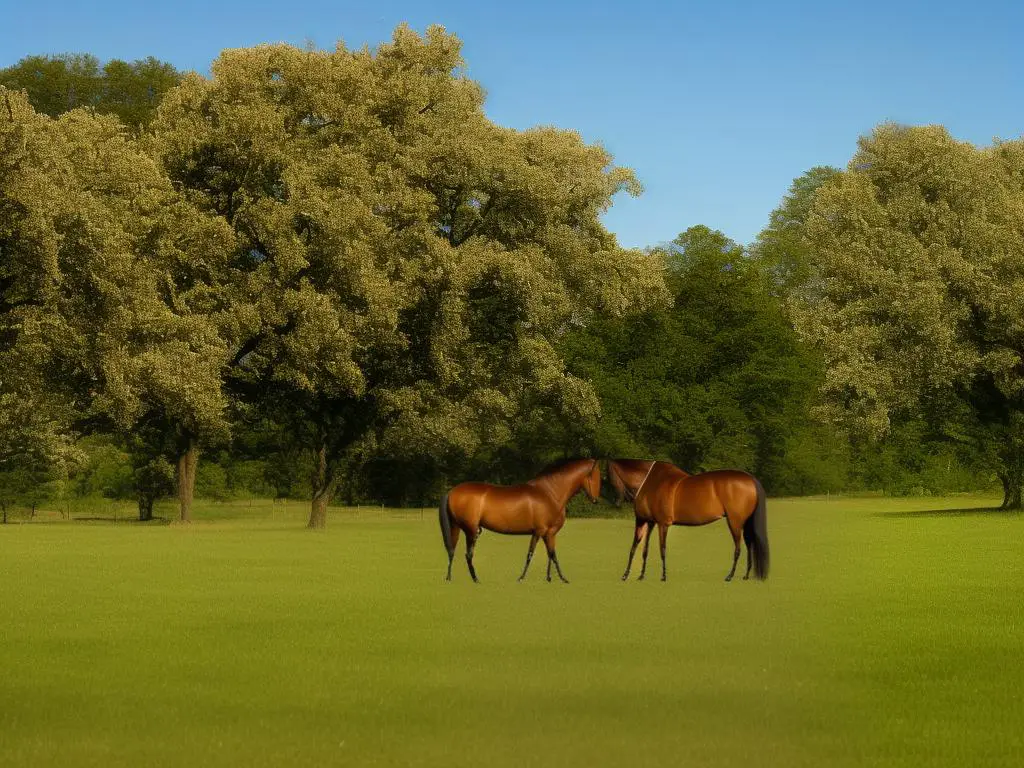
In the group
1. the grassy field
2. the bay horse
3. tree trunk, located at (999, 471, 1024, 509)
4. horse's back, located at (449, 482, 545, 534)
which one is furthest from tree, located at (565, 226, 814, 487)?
horse's back, located at (449, 482, 545, 534)

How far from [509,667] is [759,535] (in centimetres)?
1163

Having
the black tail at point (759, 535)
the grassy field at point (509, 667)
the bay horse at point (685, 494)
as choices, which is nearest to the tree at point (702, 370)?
the grassy field at point (509, 667)

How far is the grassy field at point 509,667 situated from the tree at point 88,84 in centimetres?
4125

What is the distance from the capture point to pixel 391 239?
2028 inches

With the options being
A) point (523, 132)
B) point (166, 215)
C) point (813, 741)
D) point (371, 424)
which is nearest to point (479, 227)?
point (523, 132)

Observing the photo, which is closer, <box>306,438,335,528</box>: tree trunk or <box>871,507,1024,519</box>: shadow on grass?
<box>306,438,335,528</box>: tree trunk

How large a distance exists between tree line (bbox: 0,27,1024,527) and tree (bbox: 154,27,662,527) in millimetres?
107

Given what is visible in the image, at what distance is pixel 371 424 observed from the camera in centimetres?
5647

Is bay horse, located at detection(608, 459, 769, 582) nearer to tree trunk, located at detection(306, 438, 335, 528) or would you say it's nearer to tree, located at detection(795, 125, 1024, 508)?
tree trunk, located at detection(306, 438, 335, 528)

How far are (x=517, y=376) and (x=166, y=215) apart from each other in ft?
46.2

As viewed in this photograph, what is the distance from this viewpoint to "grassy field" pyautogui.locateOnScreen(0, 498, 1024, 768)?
34.6 feet

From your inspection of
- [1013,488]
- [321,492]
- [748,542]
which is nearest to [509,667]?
[748,542]

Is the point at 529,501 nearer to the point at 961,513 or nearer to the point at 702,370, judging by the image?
the point at 961,513

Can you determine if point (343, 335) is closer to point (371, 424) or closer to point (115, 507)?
point (371, 424)
